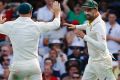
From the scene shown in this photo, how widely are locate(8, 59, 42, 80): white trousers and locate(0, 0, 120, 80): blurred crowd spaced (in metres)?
3.54

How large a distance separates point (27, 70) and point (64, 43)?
557 cm

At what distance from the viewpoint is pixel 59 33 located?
1803cm

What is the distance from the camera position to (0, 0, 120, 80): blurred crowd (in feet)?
53.5

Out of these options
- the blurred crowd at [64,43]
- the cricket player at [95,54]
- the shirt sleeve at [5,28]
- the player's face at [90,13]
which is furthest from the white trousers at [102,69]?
the blurred crowd at [64,43]

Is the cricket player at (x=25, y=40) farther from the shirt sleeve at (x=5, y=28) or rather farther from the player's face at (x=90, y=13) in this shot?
the player's face at (x=90, y=13)

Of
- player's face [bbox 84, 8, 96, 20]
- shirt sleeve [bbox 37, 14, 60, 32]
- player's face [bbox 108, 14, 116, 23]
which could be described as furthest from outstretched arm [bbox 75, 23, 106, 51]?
player's face [bbox 108, 14, 116, 23]

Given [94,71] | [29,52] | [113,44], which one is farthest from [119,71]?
[29,52]

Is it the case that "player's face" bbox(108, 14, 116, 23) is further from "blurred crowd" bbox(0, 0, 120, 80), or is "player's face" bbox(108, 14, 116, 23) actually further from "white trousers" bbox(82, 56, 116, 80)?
"white trousers" bbox(82, 56, 116, 80)

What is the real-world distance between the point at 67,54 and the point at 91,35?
4.46 m

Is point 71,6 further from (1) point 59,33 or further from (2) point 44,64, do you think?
(2) point 44,64

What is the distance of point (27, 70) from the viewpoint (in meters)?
12.3

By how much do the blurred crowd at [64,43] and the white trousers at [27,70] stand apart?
11.6 ft

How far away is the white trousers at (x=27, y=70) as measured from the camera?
40.3 ft

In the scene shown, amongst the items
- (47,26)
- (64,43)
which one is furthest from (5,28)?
(64,43)
